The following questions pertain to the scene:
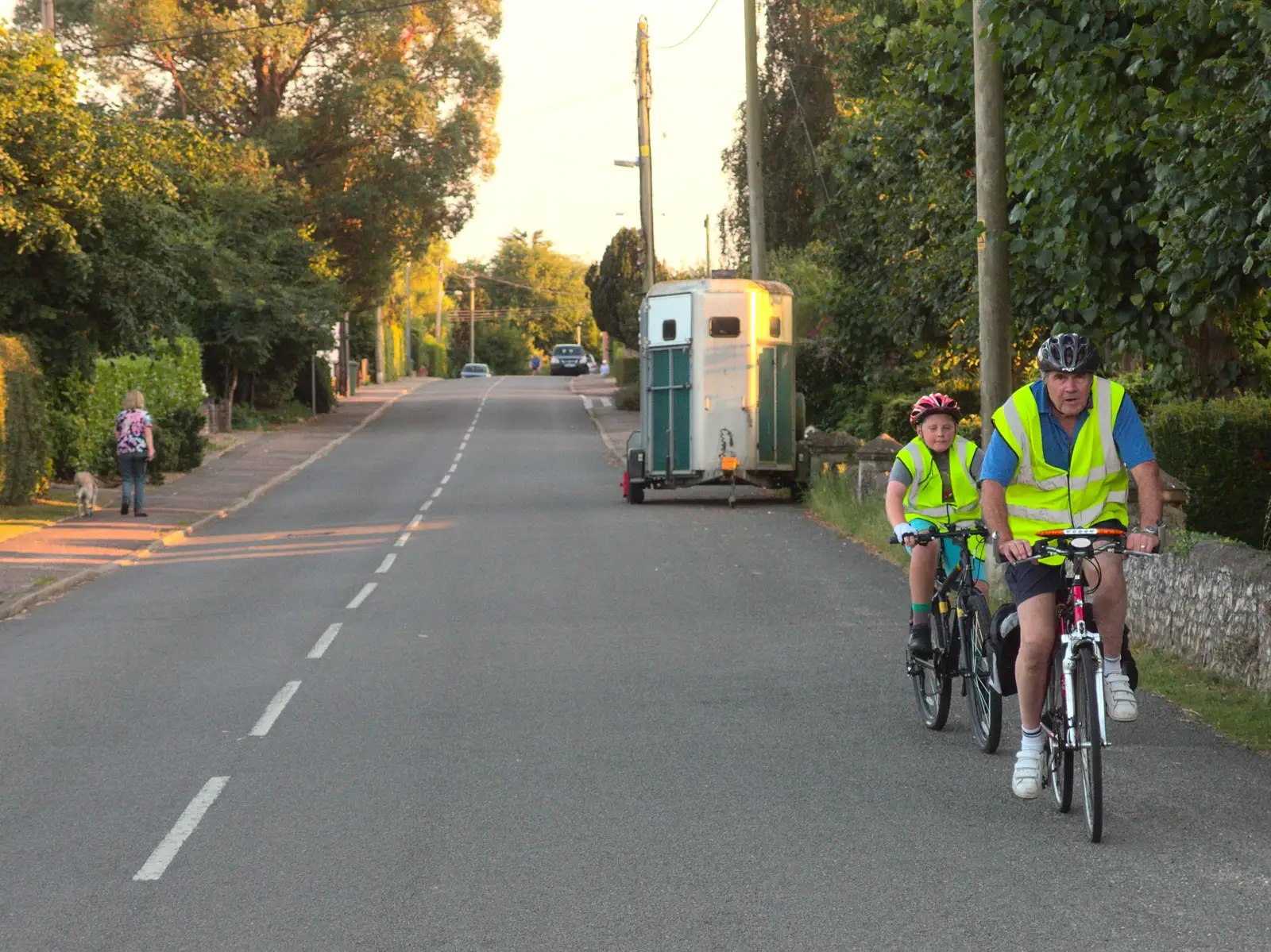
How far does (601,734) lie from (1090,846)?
10.4 ft

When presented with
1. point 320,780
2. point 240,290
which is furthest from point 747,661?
point 240,290

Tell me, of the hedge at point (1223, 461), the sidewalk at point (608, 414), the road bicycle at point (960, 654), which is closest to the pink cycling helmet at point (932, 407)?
the road bicycle at point (960, 654)

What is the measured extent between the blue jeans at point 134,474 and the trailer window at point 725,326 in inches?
345

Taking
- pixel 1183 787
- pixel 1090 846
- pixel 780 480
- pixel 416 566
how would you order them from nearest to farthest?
pixel 1090 846, pixel 1183 787, pixel 416 566, pixel 780 480

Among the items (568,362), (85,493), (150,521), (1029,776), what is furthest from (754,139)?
(568,362)

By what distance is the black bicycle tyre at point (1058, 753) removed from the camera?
22.1 feet

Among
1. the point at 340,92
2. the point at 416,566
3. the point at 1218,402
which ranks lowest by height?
the point at 416,566

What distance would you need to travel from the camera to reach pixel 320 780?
782 cm

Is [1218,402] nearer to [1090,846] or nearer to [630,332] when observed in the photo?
[1090,846]

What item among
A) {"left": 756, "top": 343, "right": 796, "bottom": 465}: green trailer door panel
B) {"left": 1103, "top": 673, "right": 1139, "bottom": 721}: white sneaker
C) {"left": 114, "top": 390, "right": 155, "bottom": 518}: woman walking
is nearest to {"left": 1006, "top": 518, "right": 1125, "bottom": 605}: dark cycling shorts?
{"left": 1103, "top": 673, "right": 1139, "bottom": 721}: white sneaker

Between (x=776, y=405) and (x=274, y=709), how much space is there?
1705cm

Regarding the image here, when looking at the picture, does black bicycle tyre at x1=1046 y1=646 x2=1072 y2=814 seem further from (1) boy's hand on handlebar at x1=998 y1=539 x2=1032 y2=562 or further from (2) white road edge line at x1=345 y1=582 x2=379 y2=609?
(2) white road edge line at x1=345 y1=582 x2=379 y2=609

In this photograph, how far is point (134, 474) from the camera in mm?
24656

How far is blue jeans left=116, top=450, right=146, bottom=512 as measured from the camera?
80.4 feet
